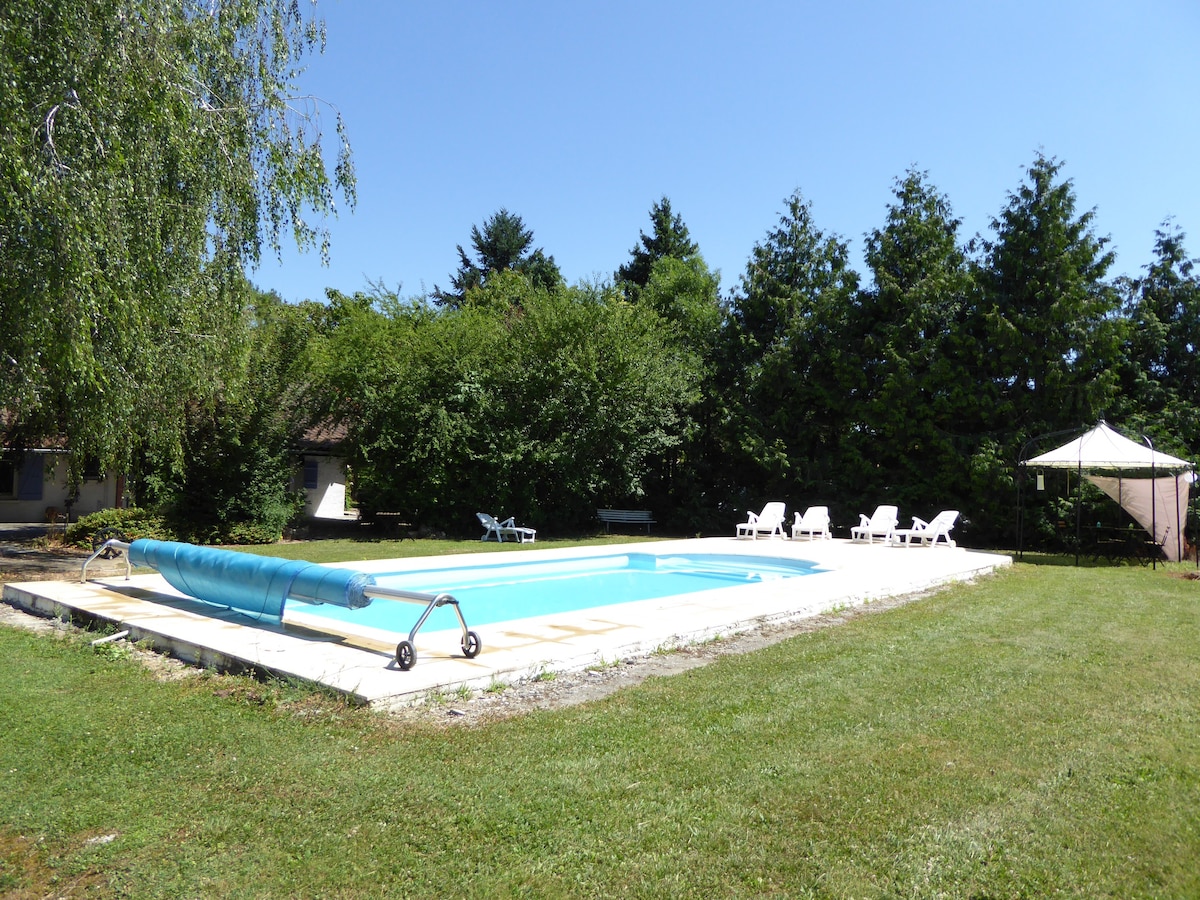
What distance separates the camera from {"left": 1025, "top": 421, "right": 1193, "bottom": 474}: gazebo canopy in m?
14.8

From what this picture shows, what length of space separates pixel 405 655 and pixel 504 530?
14.0m

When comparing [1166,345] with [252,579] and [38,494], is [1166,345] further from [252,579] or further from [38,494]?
[38,494]

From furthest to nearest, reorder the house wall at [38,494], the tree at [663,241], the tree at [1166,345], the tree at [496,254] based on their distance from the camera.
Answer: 1. the tree at [496,254]
2. the tree at [663,241]
3. the house wall at [38,494]
4. the tree at [1166,345]

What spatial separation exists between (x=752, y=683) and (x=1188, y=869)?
117 inches

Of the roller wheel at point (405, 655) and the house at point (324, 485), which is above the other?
the house at point (324, 485)

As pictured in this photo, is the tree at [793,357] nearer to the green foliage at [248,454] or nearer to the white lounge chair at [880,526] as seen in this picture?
the white lounge chair at [880,526]

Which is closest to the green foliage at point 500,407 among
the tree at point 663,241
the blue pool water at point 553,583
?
the blue pool water at point 553,583

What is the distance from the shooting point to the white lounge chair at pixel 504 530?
750 inches

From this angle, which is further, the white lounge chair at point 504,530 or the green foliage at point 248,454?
the white lounge chair at point 504,530

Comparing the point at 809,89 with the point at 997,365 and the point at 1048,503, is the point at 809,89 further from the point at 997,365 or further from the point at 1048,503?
the point at 1048,503

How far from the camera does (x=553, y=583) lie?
1380cm

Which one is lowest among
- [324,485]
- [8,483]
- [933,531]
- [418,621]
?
[418,621]

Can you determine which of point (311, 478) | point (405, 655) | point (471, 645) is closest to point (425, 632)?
point (471, 645)

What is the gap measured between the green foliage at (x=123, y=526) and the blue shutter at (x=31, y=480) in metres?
9.25
